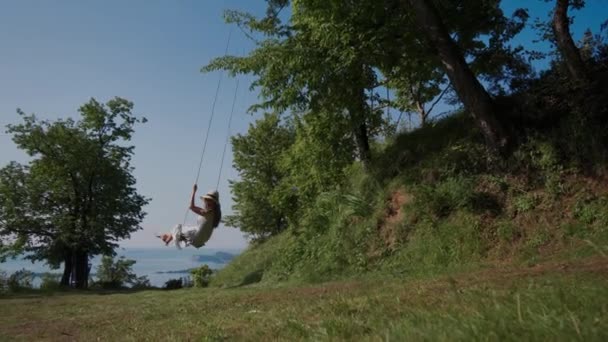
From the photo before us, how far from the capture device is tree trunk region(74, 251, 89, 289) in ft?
101

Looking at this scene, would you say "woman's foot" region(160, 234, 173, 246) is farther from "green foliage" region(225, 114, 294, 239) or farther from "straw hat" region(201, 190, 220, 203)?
"green foliage" region(225, 114, 294, 239)

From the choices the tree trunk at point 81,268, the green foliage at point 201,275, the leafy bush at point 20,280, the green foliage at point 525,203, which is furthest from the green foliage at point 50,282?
the green foliage at point 525,203

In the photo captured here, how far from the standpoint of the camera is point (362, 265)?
1278 centimetres

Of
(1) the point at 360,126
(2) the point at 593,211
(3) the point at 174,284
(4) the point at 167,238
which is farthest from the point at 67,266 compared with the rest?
(2) the point at 593,211

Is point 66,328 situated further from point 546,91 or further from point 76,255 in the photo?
point 76,255

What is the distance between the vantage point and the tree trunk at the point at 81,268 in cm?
3088

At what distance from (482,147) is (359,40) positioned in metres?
4.58

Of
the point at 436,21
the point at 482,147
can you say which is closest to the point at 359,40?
the point at 436,21

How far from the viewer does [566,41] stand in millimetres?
11219

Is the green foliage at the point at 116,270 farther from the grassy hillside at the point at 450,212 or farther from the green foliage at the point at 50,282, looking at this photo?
the grassy hillside at the point at 450,212

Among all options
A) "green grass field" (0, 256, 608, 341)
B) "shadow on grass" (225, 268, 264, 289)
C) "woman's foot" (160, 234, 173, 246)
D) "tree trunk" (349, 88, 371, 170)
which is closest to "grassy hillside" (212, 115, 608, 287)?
"tree trunk" (349, 88, 371, 170)

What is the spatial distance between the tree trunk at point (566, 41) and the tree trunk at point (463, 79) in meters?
1.98

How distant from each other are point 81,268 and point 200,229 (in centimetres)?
2162

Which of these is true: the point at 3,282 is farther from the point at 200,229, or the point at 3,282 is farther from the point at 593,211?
the point at 593,211
